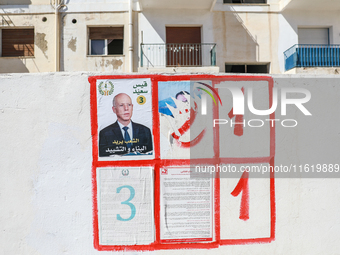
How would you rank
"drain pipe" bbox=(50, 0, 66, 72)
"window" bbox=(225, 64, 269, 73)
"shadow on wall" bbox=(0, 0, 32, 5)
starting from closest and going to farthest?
"drain pipe" bbox=(50, 0, 66, 72)
"shadow on wall" bbox=(0, 0, 32, 5)
"window" bbox=(225, 64, 269, 73)

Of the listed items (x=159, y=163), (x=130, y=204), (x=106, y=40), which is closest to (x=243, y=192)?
(x=159, y=163)

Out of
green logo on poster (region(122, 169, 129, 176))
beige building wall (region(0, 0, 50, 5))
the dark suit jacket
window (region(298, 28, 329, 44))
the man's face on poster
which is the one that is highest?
beige building wall (region(0, 0, 50, 5))

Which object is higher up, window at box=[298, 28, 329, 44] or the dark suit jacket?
window at box=[298, 28, 329, 44]

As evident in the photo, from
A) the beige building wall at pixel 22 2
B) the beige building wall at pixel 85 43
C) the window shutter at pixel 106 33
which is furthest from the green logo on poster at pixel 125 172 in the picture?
the beige building wall at pixel 22 2

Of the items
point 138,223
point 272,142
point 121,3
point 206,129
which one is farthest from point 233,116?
point 121,3

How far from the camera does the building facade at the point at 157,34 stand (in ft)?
34.2

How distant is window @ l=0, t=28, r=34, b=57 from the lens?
1067 centimetres

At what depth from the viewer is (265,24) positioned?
10.8 meters

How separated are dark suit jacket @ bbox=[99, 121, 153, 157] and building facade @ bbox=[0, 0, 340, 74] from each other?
309 inches

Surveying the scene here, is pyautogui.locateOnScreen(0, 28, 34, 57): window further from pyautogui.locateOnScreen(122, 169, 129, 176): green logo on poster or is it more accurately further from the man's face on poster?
pyautogui.locateOnScreen(122, 169, 129, 176): green logo on poster

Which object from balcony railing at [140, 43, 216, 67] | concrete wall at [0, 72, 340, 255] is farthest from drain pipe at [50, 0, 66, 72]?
concrete wall at [0, 72, 340, 255]

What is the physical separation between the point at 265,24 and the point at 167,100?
9.70 meters

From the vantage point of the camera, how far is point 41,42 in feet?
34.6

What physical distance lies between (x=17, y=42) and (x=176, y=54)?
642cm
